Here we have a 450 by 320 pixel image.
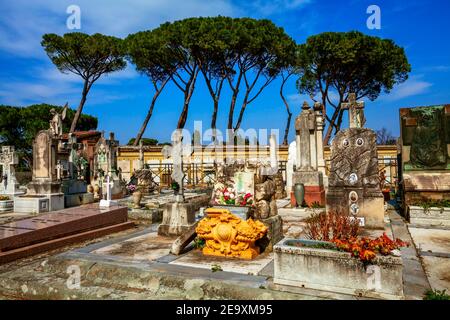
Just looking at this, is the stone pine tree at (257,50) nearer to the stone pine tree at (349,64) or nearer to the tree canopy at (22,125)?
the stone pine tree at (349,64)

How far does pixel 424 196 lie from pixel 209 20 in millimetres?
21653

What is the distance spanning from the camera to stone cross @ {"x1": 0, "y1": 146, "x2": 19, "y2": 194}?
626 inches

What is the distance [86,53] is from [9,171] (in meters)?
15.5

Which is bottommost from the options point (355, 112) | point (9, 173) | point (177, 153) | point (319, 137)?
point (9, 173)

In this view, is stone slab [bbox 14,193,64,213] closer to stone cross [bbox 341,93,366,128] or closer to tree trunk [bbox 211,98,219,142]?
stone cross [bbox 341,93,366,128]

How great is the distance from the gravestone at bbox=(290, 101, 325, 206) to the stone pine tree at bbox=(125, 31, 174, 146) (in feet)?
57.6

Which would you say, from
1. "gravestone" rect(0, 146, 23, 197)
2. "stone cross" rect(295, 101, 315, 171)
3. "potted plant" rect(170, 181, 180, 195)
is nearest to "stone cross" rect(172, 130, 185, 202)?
"potted plant" rect(170, 181, 180, 195)

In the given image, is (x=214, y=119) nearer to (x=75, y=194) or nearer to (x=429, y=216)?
(x=75, y=194)

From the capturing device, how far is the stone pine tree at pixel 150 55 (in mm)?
Result: 26375

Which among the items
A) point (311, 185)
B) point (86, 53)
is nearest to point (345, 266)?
point (311, 185)

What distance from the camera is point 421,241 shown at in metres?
6.35

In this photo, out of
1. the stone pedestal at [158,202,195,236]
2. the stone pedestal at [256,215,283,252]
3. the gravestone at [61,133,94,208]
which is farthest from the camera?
the gravestone at [61,133,94,208]

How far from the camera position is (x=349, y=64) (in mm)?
26750
